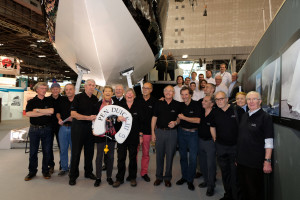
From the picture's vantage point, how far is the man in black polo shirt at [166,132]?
316cm

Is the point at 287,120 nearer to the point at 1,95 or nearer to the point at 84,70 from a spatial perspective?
the point at 84,70

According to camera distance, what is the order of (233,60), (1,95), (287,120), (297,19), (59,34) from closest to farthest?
(297,19)
(287,120)
(59,34)
(1,95)
(233,60)

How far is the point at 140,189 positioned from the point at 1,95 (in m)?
11.9

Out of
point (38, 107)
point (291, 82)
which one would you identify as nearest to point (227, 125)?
point (291, 82)

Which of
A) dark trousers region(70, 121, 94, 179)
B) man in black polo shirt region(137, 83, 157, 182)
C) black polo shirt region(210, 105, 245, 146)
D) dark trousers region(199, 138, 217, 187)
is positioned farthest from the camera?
man in black polo shirt region(137, 83, 157, 182)

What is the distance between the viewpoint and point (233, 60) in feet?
44.0

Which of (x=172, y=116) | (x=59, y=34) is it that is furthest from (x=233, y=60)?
(x=59, y=34)

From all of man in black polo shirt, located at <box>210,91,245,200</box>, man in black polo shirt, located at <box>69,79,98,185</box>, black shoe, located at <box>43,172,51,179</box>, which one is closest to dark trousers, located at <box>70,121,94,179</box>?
man in black polo shirt, located at <box>69,79,98,185</box>

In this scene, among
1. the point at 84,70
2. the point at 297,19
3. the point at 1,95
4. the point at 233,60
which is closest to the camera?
the point at 297,19

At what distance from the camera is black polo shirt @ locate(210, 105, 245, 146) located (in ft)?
8.16

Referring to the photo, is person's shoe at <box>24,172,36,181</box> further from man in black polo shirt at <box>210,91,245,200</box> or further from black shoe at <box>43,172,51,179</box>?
man in black polo shirt at <box>210,91,245,200</box>

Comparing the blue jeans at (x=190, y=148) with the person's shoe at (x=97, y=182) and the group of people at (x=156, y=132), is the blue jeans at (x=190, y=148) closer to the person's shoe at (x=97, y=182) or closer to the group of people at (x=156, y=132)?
the group of people at (x=156, y=132)

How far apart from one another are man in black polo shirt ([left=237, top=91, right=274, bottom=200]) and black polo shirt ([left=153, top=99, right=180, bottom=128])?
113 centimetres

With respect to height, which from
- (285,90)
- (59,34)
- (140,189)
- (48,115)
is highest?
(59,34)
